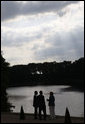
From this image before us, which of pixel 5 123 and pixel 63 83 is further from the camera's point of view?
pixel 63 83

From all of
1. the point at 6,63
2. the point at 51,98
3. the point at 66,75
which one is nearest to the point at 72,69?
the point at 66,75

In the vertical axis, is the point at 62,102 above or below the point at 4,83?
below

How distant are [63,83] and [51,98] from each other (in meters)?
174

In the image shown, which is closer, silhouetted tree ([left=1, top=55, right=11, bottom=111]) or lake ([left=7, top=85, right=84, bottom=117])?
silhouetted tree ([left=1, top=55, right=11, bottom=111])

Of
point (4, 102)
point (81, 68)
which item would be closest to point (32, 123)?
point (4, 102)

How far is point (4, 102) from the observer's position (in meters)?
51.1

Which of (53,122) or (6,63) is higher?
(6,63)

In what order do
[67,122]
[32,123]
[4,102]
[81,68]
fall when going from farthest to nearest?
[81,68] < [4,102] < [32,123] < [67,122]

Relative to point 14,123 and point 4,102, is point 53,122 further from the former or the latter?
point 4,102

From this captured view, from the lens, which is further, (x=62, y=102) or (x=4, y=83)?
(x=62, y=102)

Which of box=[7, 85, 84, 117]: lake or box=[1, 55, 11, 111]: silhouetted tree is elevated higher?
box=[1, 55, 11, 111]: silhouetted tree

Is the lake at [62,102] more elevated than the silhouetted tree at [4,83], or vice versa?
the silhouetted tree at [4,83]

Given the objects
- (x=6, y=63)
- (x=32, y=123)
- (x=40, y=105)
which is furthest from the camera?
(x=6, y=63)

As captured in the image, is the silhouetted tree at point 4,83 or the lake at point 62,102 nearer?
the silhouetted tree at point 4,83
